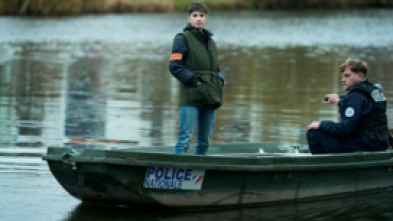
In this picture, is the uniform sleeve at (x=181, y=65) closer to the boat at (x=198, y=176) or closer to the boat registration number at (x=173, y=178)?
the boat at (x=198, y=176)

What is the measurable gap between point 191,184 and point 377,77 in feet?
42.6

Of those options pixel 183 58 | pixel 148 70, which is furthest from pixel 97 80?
pixel 183 58

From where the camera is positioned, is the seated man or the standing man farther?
the seated man

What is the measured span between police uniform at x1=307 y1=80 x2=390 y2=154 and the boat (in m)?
0.20

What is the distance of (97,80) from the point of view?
1916cm

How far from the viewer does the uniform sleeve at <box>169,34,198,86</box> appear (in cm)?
753

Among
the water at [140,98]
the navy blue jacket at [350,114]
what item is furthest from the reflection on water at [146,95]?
the navy blue jacket at [350,114]

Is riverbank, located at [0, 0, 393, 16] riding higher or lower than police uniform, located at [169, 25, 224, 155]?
higher

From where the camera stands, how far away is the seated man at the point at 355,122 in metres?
7.78

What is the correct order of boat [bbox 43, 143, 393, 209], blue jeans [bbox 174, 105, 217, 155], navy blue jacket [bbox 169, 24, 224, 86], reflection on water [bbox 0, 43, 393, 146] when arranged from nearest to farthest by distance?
boat [bbox 43, 143, 393, 209], navy blue jacket [bbox 169, 24, 224, 86], blue jeans [bbox 174, 105, 217, 155], reflection on water [bbox 0, 43, 393, 146]

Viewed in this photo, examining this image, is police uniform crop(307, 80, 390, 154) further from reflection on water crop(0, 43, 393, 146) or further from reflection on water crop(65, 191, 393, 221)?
reflection on water crop(0, 43, 393, 146)

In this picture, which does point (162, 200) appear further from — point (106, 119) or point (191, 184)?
point (106, 119)

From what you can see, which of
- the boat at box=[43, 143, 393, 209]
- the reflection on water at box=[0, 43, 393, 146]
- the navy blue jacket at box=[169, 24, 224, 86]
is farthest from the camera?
the reflection on water at box=[0, 43, 393, 146]

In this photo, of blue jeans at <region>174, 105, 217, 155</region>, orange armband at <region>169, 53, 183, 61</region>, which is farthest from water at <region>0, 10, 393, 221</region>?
orange armband at <region>169, 53, 183, 61</region>
